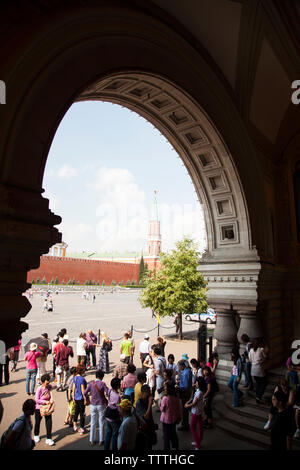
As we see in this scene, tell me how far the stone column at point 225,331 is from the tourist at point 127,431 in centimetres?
509

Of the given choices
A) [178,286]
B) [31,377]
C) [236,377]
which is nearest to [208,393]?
[236,377]

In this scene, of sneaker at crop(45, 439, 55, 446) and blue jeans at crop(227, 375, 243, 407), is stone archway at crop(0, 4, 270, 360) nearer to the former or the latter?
blue jeans at crop(227, 375, 243, 407)

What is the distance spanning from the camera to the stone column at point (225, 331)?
28.8 ft

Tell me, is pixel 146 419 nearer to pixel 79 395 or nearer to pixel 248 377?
pixel 79 395

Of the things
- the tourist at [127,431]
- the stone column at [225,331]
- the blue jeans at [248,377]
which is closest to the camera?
the tourist at [127,431]

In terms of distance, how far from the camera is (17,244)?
Result: 3371mm

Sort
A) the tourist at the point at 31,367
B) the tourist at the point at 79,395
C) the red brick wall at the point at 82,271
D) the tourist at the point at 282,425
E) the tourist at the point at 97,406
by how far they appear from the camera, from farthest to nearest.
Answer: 1. the red brick wall at the point at 82,271
2. the tourist at the point at 31,367
3. the tourist at the point at 79,395
4. the tourist at the point at 97,406
5. the tourist at the point at 282,425

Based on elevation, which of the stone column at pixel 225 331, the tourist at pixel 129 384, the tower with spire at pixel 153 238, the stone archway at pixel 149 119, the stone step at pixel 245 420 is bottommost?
the stone step at pixel 245 420

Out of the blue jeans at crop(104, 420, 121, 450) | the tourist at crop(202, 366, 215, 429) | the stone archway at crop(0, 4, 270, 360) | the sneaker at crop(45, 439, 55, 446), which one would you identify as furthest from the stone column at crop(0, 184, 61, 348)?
the tourist at crop(202, 366, 215, 429)

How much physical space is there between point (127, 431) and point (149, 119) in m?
7.20

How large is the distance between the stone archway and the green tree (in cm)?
857

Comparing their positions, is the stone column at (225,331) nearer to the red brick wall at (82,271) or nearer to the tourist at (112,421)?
the tourist at (112,421)

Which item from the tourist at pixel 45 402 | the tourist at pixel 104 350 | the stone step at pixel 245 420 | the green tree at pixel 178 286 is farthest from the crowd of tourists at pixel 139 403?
the green tree at pixel 178 286

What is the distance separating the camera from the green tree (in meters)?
17.5
